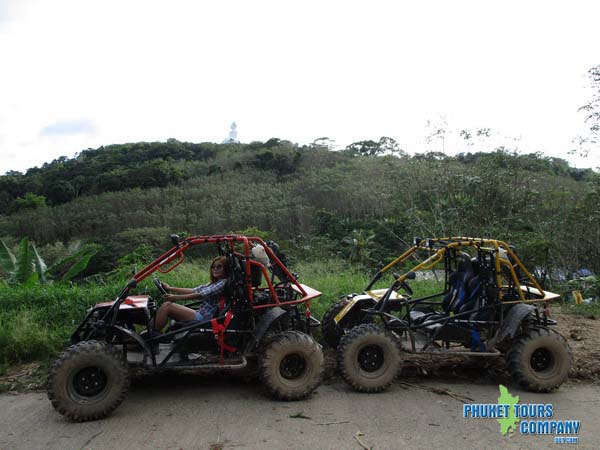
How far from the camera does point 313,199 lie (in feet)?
105

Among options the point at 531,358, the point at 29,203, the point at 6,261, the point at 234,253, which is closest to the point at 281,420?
the point at 234,253

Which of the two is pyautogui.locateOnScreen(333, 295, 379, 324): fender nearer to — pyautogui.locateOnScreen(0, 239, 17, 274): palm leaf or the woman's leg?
the woman's leg

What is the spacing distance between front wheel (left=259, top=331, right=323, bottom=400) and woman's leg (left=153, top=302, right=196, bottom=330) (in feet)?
3.14

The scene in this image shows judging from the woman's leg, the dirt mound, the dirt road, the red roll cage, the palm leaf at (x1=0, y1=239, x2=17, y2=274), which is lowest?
the dirt road

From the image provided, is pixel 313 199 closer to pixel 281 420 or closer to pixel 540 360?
→ pixel 540 360

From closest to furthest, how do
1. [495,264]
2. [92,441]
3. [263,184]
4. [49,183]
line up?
[92,441] < [495,264] < [263,184] < [49,183]

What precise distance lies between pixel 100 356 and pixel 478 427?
12.3 feet

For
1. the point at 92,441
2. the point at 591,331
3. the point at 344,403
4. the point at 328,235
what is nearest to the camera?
the point at 92,441

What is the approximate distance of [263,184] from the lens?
118 feet

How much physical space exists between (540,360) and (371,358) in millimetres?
2063

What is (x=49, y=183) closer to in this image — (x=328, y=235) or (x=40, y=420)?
(x=328, y=235)

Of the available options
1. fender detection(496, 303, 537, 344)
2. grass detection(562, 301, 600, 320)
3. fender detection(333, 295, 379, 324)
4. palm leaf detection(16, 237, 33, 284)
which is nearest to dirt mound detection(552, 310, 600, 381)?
grass detection(562, 301, 600, 320)

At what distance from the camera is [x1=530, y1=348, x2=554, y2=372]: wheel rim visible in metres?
6.13

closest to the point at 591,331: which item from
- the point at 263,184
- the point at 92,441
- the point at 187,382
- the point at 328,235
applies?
the point at 187,382
